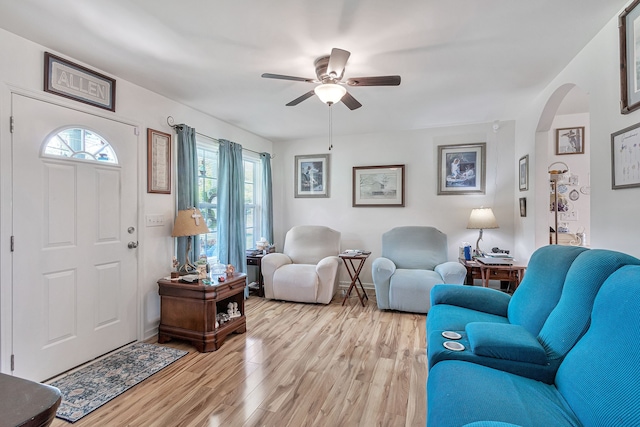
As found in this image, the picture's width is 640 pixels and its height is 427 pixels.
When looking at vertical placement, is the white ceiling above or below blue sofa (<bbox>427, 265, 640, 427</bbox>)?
above

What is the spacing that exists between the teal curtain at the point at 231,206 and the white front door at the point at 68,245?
109cm

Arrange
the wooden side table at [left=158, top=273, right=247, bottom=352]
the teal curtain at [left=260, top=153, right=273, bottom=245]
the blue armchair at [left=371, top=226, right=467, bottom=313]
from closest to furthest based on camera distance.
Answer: the wooden side table at [left=158, top=273, right=247, bottom=352]
the blue armchair at [left=371, top=226, right=467, bottom=313]
the teal curtain at [left=260, top=153, right=273, bottom=245]

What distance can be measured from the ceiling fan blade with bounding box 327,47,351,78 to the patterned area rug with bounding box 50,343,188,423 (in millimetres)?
2670

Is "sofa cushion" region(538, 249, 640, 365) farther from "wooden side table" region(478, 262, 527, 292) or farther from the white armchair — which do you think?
the white armchair

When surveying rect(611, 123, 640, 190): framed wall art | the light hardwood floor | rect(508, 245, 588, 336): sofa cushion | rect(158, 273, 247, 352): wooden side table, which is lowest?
the light hardwood floor

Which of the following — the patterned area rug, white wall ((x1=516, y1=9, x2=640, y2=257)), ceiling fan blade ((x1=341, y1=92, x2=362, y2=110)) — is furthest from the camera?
ceiling fan blade ((x1=341, y1=92, x2=362, y2=110))

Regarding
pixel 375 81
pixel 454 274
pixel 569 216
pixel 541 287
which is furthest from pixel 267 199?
pixel 569 216

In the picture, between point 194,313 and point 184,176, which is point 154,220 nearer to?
point 184,176

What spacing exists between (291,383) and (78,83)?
2.89 metres

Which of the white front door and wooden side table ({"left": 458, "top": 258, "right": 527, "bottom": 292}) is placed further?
wooden side table ({"left": 458, "top": 258, "right": 527, "bottom": 292})

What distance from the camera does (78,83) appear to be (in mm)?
2404

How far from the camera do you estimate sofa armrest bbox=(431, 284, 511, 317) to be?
227 centimetres

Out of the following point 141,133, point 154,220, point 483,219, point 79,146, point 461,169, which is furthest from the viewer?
point 461,169

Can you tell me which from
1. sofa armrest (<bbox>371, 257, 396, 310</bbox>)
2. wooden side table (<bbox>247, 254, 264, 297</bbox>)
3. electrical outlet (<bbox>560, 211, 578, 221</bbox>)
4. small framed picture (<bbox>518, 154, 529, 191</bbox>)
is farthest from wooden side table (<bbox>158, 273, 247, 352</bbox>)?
electrical outlet (<bbox>560, 211, 578, 221</bbox>)
